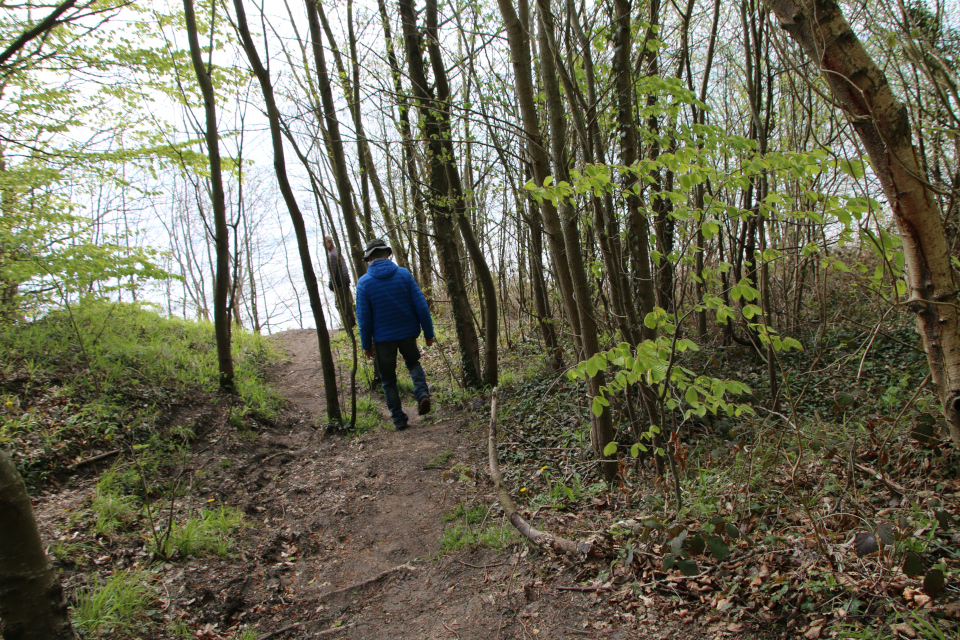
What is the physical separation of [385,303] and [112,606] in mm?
4256

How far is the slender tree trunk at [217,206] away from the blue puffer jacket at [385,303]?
2.25 metres

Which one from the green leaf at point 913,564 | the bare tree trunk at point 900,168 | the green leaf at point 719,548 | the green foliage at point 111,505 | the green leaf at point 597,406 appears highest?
the bare tree trunk at point 900,168

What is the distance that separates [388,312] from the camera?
258 inches

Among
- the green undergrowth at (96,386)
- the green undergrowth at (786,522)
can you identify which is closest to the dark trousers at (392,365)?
the green undergrowth at (96,386)

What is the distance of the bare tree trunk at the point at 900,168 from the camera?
6.07 ft

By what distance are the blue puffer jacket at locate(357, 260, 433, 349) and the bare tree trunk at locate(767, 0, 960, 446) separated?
5.21 meters

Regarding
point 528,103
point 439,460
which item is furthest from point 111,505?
point 528,103

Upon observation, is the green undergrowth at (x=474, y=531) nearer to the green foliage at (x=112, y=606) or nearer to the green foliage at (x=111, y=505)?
the green foliage at (x=112, y=606)

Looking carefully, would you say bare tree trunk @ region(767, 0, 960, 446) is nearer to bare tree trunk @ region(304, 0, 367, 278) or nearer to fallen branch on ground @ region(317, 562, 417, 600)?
fallen branch on ground @ region(317, 562, 417, 600)

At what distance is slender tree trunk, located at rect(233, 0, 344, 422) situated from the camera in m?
5.73

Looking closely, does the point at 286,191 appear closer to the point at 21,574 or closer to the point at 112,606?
the point at 112,606

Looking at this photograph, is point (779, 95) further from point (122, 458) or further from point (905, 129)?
point (122, 458)

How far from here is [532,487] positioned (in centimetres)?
434

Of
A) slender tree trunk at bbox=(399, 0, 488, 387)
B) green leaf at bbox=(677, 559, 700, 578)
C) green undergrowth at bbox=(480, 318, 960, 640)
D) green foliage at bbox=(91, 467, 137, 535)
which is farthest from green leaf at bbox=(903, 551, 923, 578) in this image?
slender tree trunk at bbox=(399, 0, 488, 387)
